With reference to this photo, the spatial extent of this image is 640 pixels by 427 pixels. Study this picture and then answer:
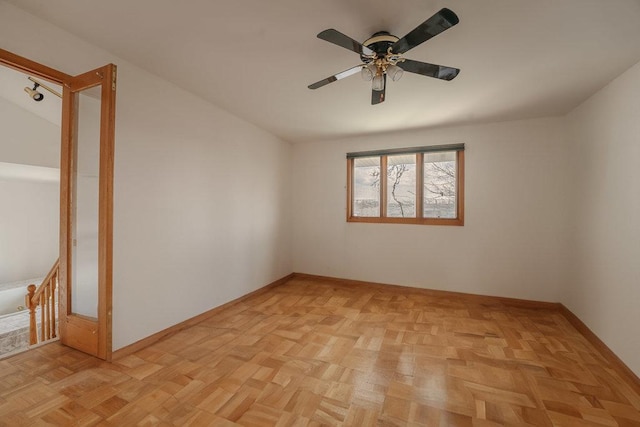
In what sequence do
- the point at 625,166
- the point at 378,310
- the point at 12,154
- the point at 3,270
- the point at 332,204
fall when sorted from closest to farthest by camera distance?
1. the point at 625,166
2. the point at 378,310
3. the point at 12,154
4. the point at 332,204
5. the point at 3,270

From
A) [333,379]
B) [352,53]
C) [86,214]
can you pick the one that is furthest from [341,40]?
[86,214]

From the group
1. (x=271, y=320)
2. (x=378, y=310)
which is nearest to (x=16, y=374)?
(x=271, y=320)

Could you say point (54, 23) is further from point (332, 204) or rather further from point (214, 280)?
point (332, 204)

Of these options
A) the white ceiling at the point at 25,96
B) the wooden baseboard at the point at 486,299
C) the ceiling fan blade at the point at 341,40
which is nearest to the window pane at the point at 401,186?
the wooden baseboard at the point at 486,299

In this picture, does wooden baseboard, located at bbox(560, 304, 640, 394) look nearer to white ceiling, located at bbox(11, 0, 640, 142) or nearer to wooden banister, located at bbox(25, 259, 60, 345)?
white ceiling, located at bbox(11, 0, 640, 142)

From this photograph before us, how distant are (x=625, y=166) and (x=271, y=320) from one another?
3.65 metres

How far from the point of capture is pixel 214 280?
313 cm

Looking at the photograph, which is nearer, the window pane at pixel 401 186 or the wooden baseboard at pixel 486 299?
the wooden baseboard at pixel 486 299

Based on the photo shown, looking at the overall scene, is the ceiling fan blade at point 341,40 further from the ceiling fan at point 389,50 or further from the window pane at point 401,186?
the window pane at point 401,186

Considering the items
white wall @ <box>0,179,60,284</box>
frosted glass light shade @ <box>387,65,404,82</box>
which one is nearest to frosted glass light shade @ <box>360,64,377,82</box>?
frosted glass light shade @ <box>387,65,404,82</box>

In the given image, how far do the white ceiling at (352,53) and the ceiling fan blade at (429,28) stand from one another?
0.20m

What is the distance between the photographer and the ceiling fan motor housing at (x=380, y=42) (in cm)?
167

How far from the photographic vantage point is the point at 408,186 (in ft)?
13.4

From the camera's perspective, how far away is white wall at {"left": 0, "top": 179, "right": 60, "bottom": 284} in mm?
5191
